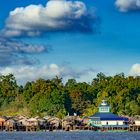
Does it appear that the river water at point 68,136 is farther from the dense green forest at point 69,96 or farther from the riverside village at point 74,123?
the dense green forest at point 69,96

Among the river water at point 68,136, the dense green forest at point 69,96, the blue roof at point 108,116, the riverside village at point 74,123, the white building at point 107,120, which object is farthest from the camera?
the dense green forest at point 69,96

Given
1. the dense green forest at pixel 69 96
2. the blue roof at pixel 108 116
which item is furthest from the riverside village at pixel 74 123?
the dense green forest at pixel 69 96

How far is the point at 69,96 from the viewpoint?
162 meters

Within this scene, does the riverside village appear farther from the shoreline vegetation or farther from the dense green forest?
the dense green forest

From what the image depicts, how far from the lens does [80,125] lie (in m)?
143

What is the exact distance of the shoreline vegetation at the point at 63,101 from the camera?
141 metres

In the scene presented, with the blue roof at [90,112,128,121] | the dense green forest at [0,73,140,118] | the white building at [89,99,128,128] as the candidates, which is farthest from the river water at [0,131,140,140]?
the dense green forest at [0,73,140,118]

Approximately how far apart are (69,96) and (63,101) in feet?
24.3

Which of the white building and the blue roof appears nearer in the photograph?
the white building

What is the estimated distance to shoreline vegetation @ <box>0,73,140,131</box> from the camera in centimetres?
14062

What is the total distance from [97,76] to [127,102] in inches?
971

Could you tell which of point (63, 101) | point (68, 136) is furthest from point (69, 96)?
point (68, 136)

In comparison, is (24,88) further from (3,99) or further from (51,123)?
(51,123)

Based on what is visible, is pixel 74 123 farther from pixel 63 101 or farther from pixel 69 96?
pixel 69 96
